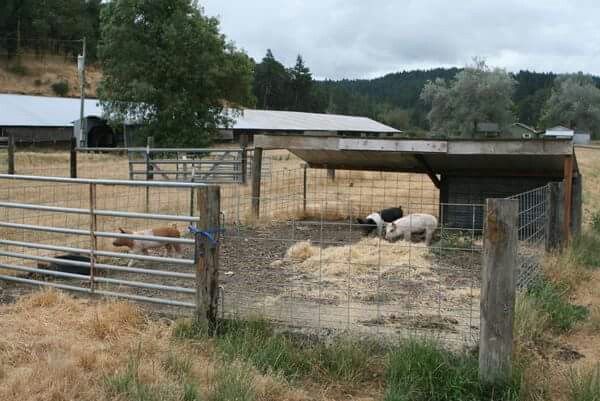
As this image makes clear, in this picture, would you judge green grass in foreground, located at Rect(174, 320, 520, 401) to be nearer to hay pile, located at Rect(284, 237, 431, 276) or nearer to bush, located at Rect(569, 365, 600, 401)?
bush, located at Rect(569, 365, 600, 401)

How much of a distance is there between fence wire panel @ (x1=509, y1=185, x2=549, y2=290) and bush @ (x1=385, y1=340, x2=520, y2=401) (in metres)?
2.10

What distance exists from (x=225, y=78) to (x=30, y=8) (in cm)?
4620

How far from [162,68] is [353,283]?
2838 cm

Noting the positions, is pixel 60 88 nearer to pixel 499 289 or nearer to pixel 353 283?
pixel 353 283

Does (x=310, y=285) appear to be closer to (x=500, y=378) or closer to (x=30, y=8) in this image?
(x=500, y=378)

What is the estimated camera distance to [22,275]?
708 centimetres

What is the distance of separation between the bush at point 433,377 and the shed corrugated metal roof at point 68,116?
33.7m

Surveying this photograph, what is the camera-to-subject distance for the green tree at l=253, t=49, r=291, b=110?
87.9m

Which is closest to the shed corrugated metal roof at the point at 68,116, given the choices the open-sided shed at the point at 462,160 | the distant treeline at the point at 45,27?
the distant treeline at the point at 45,27

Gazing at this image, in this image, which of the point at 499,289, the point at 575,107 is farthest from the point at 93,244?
the point at 575,107

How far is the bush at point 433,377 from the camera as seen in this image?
412 centimetres

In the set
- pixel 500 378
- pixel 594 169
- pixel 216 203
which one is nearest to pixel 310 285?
pixel 216 203

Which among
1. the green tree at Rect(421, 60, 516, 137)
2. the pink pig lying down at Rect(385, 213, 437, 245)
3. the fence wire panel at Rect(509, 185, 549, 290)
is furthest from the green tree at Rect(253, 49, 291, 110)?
the fence wire panel at Rect(509, 185, 549, 290)

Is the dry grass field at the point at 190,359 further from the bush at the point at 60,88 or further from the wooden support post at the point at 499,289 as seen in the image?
the bush at the point at 60,88
